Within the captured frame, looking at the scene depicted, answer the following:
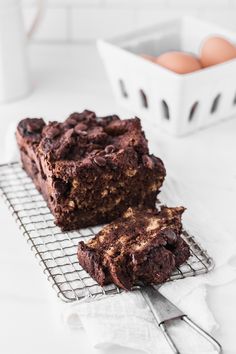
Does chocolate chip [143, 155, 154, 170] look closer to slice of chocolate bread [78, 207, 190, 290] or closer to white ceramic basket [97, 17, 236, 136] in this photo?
slice of chocolate bread [78, 207, 190, 290]

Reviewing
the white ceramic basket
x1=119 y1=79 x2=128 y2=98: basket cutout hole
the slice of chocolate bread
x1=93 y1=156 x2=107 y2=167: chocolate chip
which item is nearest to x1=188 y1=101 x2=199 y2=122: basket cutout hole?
the white ceramic basket

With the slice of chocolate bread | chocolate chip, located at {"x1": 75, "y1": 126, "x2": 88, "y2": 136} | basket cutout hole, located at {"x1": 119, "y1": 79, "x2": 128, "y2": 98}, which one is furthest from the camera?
basket cutout hole, located at {"x1": 119, "y1": 79, "x2": 128, "y2": 98}

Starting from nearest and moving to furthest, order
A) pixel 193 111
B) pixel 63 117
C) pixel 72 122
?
pixel 72 122 → pixel 193 111 → pixel 63 117

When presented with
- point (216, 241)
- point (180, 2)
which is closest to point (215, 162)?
point (216, 241)

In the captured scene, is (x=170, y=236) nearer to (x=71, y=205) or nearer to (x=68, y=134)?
(x=71, y=205)

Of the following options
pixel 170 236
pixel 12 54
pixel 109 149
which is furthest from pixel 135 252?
pixel 12 54
